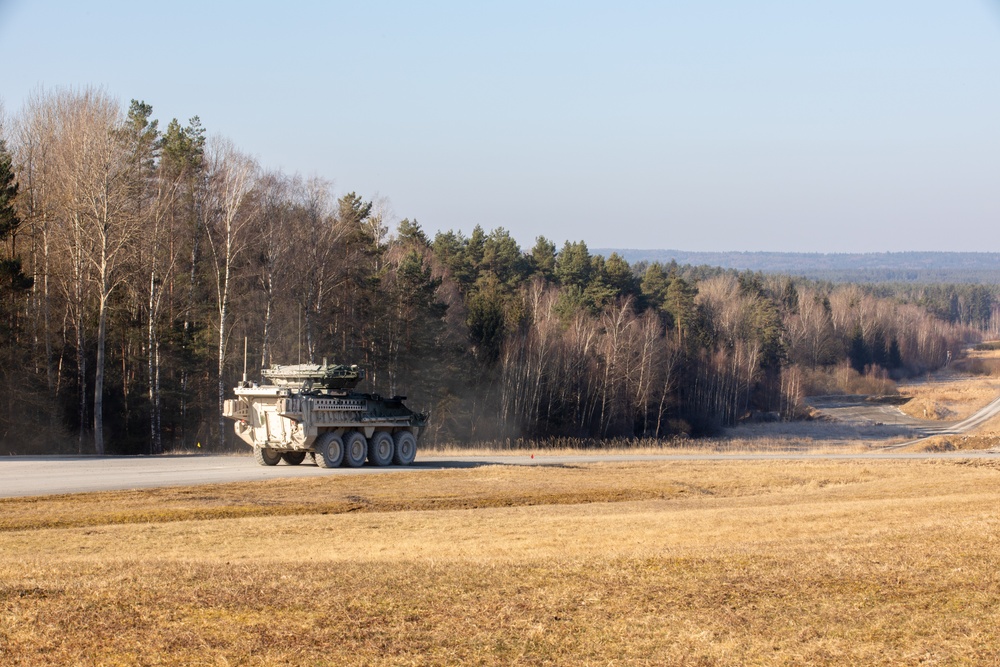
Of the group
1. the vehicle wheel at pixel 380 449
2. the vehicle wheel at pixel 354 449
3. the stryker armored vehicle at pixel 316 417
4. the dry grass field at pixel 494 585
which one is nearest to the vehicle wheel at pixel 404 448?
the stryker armored vehicle at pixel 316 417

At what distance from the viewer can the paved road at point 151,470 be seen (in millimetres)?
21891

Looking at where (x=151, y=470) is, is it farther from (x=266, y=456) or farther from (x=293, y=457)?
(x=293, y=457)

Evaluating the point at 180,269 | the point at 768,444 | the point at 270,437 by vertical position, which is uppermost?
the point at 180,269

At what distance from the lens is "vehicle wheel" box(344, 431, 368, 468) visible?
27.9m

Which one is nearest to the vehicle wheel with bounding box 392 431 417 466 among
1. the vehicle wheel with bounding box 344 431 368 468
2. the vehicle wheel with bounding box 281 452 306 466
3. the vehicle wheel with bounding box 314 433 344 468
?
the vehicle wheel with bounding box 344 431 368 468

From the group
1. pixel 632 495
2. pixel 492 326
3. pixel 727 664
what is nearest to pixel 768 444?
pixel 492 326

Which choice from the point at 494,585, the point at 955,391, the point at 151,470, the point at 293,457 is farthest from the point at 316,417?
the point at 955,391

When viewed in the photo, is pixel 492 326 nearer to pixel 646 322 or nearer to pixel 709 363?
pixel 646 322

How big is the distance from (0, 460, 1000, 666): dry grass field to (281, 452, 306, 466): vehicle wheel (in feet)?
31.0

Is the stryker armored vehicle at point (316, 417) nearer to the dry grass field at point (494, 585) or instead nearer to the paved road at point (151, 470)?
the paved road at point (151, 470)

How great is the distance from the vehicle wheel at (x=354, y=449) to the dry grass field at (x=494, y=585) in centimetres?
805

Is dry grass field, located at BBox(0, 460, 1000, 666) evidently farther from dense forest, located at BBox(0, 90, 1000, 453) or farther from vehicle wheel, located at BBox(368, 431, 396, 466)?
dense forest, located at BBox(0, 90, 1000, 453)

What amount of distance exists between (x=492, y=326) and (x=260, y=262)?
61.8 ft

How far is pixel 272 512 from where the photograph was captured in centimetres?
1895
